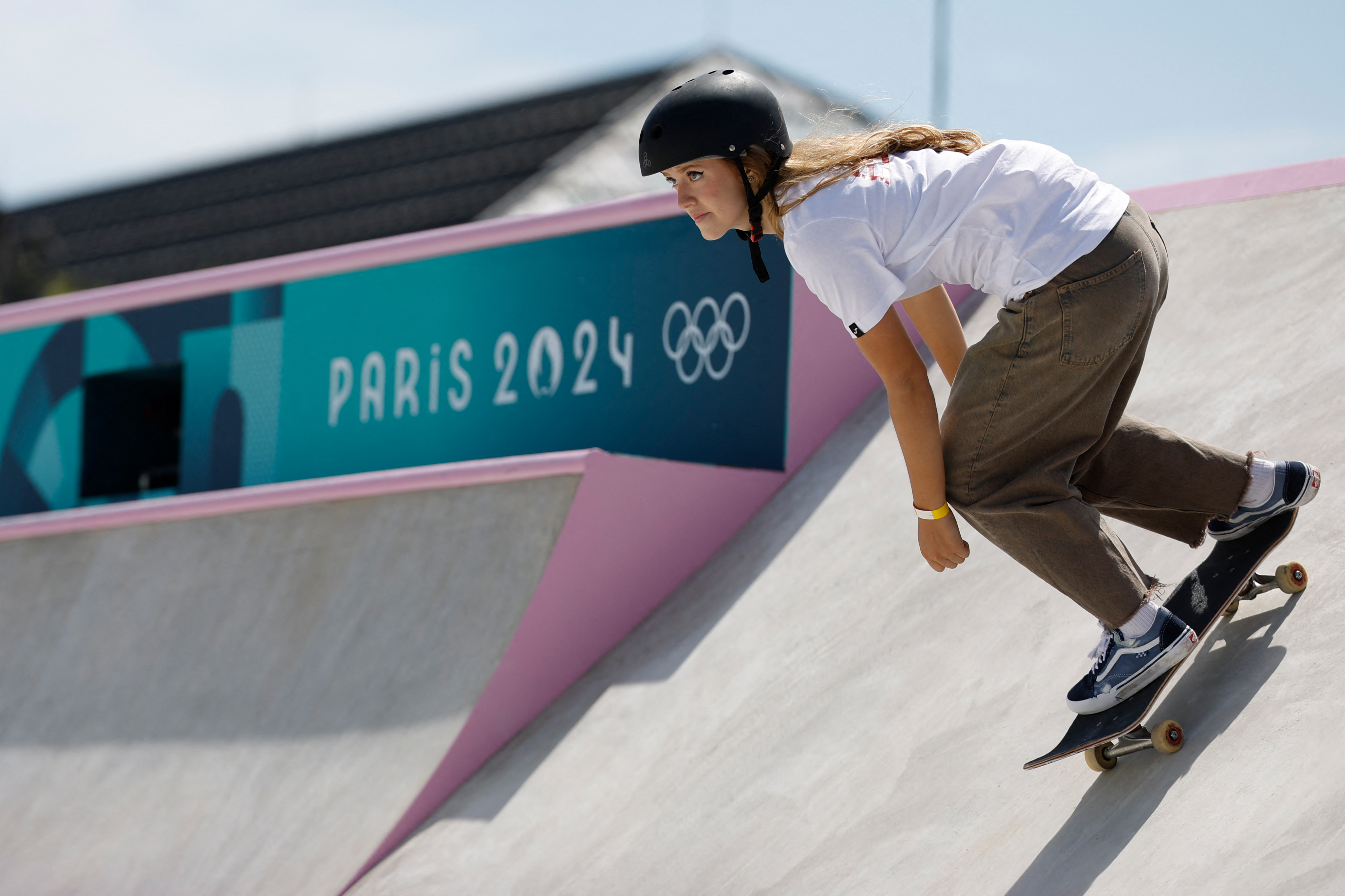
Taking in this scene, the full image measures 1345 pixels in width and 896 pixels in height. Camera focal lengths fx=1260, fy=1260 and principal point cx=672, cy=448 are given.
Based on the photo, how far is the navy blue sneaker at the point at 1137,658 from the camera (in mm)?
2814

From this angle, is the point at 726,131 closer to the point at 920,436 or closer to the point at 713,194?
the point at 713,194

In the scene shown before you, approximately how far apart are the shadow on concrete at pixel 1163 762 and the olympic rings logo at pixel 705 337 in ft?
9.77

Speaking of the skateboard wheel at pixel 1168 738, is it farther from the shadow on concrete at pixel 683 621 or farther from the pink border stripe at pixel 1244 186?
the pink border stripe at pixel 1244 186

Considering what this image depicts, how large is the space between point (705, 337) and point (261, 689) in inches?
98.9

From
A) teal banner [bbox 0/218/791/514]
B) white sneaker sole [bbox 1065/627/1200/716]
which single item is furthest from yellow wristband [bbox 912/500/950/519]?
teal banner [bbox 0/218/791/514]

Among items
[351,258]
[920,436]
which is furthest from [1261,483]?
[351,258]

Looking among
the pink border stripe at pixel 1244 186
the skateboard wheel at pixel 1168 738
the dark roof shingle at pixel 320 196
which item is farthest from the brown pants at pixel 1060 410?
the dark roof shingle at pixel 320 196

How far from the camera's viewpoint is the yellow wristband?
280 centimetres

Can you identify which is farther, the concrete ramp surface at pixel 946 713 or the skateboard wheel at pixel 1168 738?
the skateboard wheel at pixel 1168 738

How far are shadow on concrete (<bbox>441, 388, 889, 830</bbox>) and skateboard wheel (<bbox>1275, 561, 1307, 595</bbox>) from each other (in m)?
2.17

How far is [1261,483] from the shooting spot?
3045 mm

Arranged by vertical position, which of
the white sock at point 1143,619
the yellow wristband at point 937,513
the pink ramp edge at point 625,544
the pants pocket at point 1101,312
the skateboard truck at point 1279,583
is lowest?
the pink ramp edge at point 625,544

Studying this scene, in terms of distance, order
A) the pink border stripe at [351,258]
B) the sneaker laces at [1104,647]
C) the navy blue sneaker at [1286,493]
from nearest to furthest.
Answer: the sneaker laces at [1104,647], the navy blue sneaker at [1286,493], the pink border stripe at [351,258]

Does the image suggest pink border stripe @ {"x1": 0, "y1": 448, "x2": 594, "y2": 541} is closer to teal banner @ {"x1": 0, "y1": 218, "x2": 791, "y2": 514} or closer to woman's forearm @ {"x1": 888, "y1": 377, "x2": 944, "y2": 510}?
teal banner @ {"x1": 0, "y1": 218, "x2": 791, "y2": 514}
